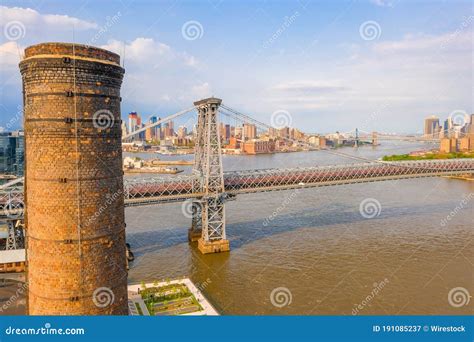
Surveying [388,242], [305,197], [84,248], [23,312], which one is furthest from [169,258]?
[305,197]

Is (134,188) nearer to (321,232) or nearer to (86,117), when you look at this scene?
(321,232)

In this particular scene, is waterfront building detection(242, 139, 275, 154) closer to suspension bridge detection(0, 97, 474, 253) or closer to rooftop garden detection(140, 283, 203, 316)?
suspension bridge detection(0, 97, 474, 253)

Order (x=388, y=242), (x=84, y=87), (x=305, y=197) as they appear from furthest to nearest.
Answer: (x=305, y=197)
(x=388, y=242)
(x=84, y=87)

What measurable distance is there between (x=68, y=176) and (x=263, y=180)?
20753mm

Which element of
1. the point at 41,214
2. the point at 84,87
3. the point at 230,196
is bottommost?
the point at 230,196

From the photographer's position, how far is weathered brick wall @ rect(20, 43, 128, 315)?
5.59 m

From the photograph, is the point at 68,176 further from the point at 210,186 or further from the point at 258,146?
the point at 258,146

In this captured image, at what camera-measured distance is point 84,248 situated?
228 inches

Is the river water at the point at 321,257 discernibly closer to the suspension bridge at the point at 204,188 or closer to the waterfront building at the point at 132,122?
the suspension bridge at the point at 204,188

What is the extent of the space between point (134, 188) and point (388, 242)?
1544 cm

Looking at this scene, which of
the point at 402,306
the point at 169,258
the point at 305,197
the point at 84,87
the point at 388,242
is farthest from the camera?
the point at 305,197

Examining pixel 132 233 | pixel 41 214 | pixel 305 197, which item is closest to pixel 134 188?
pixel 132 233

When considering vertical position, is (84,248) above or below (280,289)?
above

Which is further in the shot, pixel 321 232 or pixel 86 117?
pixel 321 232
